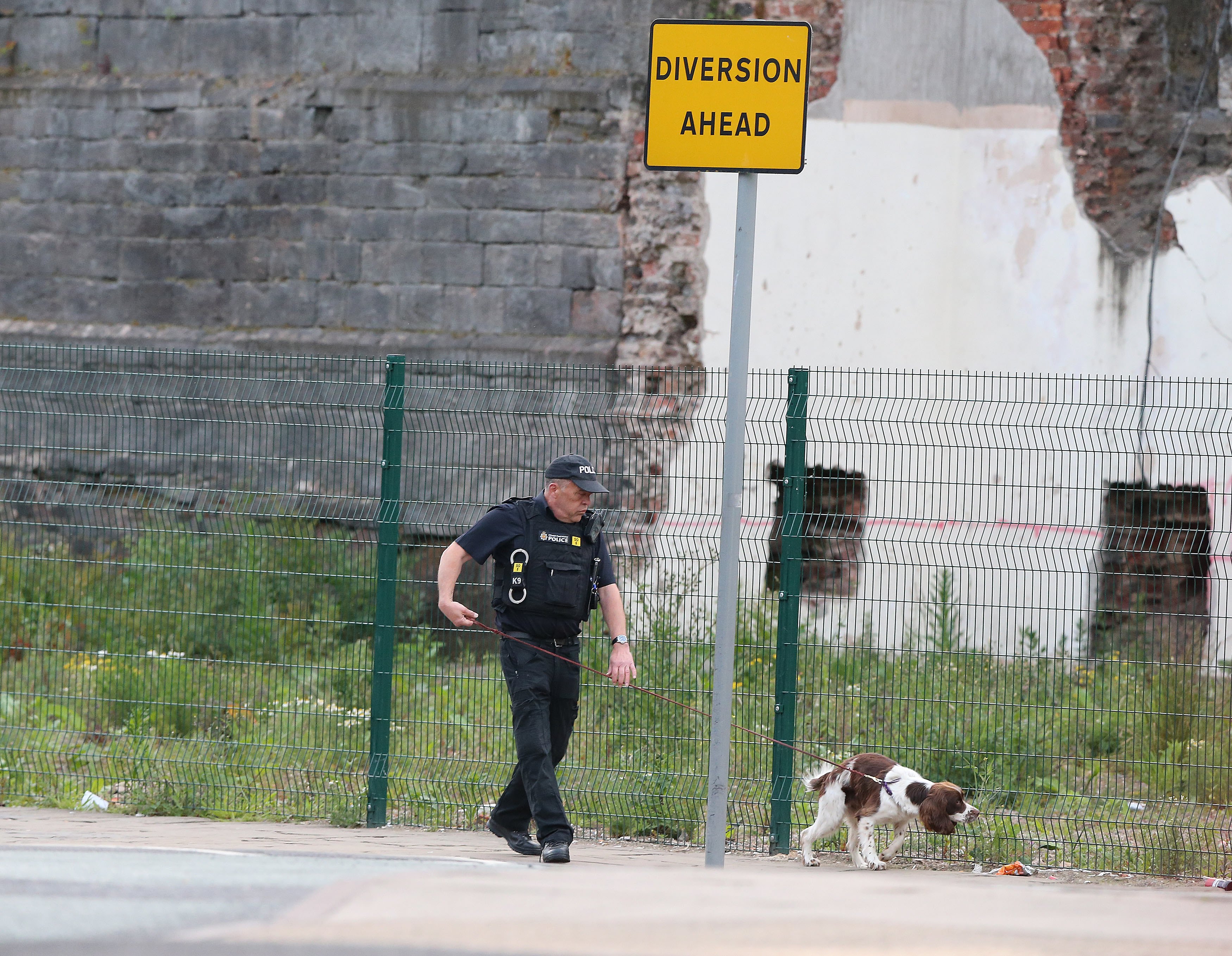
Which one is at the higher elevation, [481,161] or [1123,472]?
[481,161]

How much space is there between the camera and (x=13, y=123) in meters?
12.9

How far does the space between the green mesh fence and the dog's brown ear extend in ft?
1.75

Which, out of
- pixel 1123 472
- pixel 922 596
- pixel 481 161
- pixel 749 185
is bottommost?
pixel 922 596

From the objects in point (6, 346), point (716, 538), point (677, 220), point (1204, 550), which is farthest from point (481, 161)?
point (1204, 550)

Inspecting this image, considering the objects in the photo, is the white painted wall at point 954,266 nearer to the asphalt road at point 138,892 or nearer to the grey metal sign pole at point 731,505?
the grey metal sign pole at point 731,505

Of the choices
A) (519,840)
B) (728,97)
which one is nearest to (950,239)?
(728,97)

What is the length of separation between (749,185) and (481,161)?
6778 mm

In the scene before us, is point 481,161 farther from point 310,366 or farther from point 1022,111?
point 1022,111

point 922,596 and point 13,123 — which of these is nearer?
point 922,596

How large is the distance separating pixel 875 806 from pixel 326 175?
25.9 ft

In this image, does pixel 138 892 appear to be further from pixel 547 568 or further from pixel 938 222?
pixel 938 222

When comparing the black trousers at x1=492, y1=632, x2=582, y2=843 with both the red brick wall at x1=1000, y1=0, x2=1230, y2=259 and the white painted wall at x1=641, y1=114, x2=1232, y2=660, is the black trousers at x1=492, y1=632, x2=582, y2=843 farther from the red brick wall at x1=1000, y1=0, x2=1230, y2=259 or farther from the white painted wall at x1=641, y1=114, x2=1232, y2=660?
the red brick wall at x1=1000, y1=0, x2=1230, y2=259

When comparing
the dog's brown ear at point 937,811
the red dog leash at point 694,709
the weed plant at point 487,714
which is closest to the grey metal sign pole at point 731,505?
the red dog leash at point 694,709

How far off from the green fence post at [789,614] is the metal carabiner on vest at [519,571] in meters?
1.44
